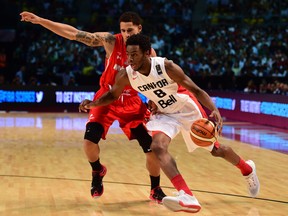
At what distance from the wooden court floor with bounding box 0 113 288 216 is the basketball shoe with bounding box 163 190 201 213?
71 centimetres

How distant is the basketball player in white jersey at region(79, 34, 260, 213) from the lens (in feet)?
19.5

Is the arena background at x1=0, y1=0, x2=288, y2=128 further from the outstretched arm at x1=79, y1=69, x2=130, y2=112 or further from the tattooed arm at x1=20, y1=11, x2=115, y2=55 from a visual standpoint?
the outstretched arm at x1=79, y1=69, x2=130, y2=112

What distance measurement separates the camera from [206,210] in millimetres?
6363

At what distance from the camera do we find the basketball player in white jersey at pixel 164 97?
5945 millimetres

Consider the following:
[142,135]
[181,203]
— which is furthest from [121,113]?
[181,203]

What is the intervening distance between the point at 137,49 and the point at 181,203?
→ 1.55 metres

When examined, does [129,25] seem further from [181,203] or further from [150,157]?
[181,203]

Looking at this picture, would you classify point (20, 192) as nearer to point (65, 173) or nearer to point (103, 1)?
point (65, 173)

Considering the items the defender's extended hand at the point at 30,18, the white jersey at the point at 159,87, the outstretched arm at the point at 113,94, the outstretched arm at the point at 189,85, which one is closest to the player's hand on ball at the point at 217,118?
the outstretched arm at the point at 189,85

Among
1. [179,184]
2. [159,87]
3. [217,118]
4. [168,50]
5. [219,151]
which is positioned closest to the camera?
[179,184]

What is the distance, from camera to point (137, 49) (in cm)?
600

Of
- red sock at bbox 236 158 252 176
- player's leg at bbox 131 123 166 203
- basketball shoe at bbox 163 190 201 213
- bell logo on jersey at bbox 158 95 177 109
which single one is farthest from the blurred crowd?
basketball shoe at bbox 163 190 201 213

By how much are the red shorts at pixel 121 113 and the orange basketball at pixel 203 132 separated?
3.13ft

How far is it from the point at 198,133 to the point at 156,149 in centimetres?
47
